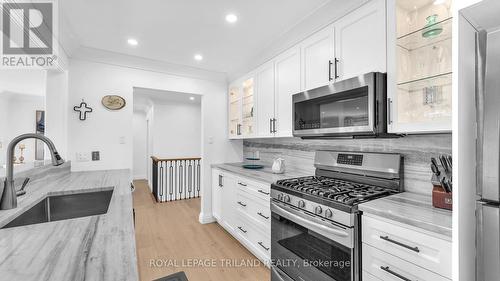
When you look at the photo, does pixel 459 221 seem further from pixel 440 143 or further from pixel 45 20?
pixel 45 20

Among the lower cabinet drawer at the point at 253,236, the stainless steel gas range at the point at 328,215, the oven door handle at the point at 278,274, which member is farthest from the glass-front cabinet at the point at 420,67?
the lower cabinet drawer at the point at 253,236

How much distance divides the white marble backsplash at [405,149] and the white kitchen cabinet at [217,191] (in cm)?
107

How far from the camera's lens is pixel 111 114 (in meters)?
2.91

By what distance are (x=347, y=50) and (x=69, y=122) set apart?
125 inches

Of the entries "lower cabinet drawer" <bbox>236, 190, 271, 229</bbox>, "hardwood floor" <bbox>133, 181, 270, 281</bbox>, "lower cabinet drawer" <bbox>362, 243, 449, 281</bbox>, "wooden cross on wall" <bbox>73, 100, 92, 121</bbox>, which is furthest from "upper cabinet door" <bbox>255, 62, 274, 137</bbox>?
"wooden cross on wall" <bbox>73, 100, 92, 121</bbox>

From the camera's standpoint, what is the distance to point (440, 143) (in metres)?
1.43

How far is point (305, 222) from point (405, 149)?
3.03 ft

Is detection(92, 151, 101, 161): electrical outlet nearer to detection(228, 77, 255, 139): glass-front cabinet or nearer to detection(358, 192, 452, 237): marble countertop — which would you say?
detection(228, 77, 255, 139): glass-front cabinet

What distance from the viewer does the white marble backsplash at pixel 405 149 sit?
147 centimetres

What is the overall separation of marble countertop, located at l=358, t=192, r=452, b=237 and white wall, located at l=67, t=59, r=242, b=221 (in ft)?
8.90

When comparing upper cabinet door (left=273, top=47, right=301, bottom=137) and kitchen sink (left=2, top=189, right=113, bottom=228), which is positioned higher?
upper cabinet door (left=273, top=47, right=301, bottom=137)

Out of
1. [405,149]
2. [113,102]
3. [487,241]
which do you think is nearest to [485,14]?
[487,241]

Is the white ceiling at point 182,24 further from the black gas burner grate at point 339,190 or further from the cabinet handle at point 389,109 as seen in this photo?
the black gas burner grate at point 339,190

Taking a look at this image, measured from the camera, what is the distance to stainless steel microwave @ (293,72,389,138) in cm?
149
